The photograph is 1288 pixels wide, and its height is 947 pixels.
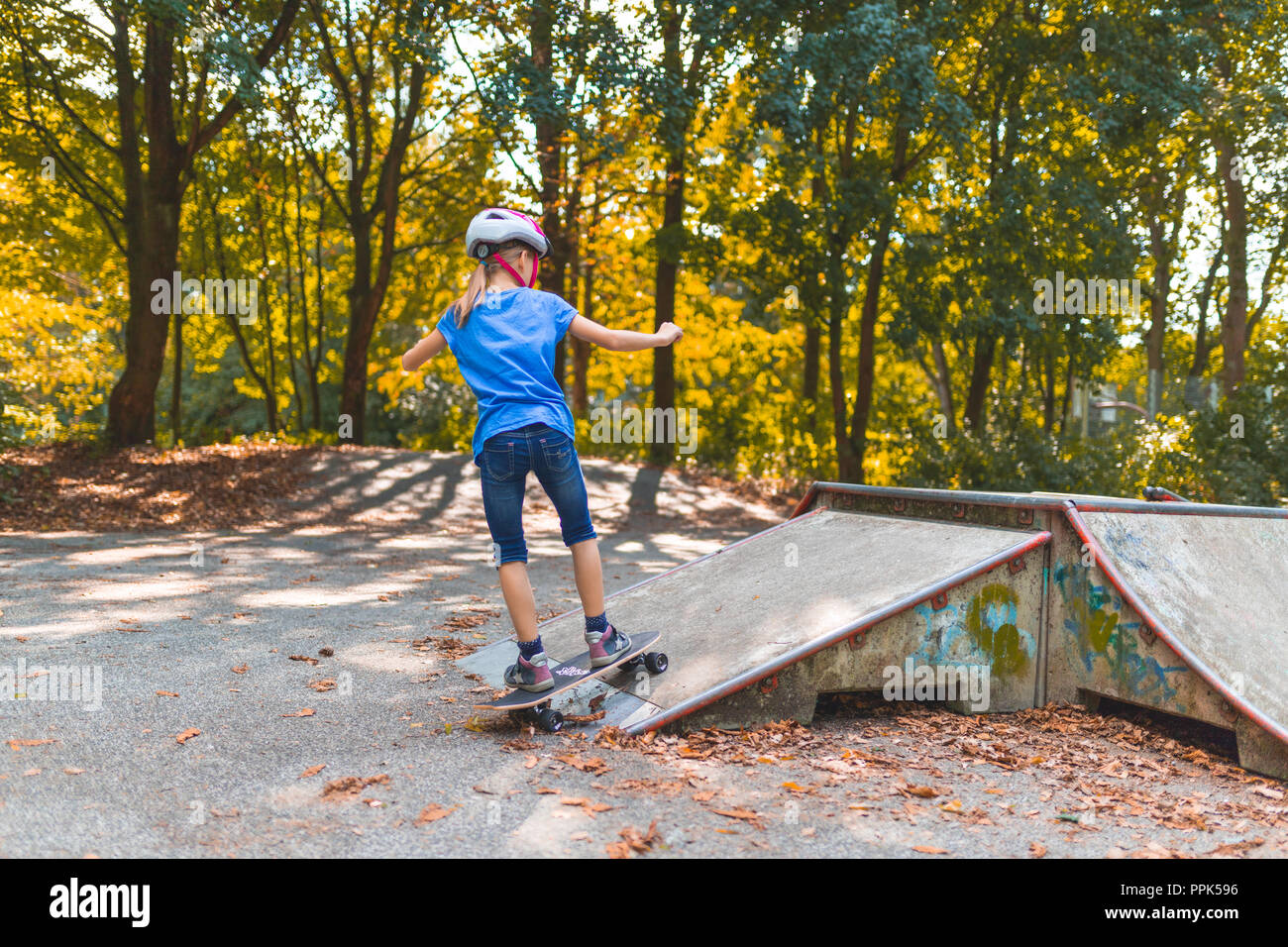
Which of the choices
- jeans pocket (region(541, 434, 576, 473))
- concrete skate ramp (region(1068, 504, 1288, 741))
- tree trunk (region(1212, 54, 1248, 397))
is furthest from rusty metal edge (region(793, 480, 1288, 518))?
tree trunk (region(1212, 54, 1248, 397))

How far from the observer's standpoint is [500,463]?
12.7ft

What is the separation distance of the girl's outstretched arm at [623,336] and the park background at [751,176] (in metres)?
9.38

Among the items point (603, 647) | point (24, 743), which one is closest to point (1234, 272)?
point (603, 647)

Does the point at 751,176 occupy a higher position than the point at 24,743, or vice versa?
the point at 751,176

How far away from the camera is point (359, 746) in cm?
367

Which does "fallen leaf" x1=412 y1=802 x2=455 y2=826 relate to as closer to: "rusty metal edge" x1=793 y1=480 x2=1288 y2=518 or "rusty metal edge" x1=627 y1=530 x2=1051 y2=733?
"rusty metal edge" x1=627 y1=530 x2=1051 y2=733

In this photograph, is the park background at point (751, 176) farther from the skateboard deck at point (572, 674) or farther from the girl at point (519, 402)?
the skateboard deck at point (572, 674)

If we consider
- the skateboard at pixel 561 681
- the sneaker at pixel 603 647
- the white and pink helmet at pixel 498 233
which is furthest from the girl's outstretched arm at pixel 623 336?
the skateboard at pixel 561 681

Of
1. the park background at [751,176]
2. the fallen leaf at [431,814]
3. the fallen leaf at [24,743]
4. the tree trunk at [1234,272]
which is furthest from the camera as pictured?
the tree trunk at [1234,272]

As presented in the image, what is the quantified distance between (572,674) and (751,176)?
1794cm

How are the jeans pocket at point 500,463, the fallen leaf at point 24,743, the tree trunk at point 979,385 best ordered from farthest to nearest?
the tree trunk at point 979,385
the jeans pocket at point 500,463
the fallen leaf at point 24,743

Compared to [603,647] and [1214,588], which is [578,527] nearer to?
[603,647]

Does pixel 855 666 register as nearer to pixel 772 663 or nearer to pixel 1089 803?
pixel 772 663

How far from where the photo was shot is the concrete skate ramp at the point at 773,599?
4.02 meters
